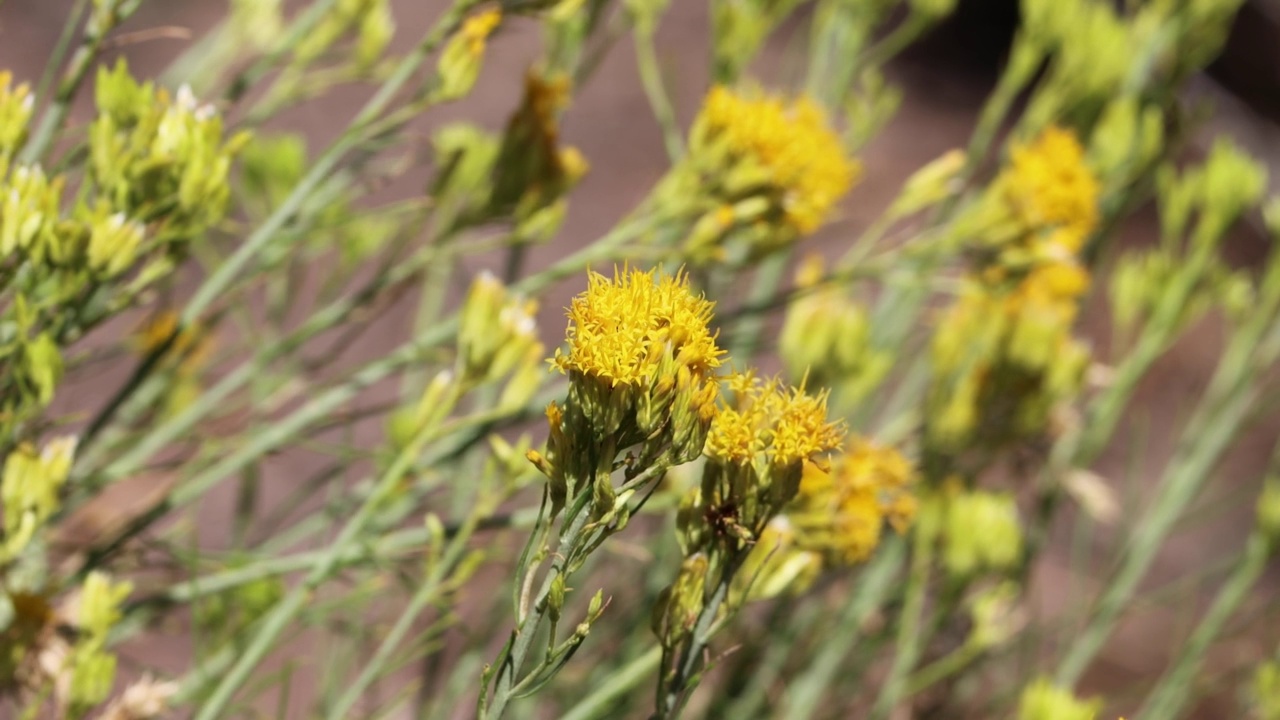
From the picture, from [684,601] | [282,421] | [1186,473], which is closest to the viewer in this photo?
[684,601]

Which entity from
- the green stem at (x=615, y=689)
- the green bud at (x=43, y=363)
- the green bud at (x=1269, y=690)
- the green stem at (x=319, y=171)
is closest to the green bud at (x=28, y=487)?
the green bud at (x=43, y=363)

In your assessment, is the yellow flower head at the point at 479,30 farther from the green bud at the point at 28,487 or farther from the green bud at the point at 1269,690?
the green bud at the point at 1269,690

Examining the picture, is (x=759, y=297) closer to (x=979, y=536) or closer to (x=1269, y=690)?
(x=979, y=536)

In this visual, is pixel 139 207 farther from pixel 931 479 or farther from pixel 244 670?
pixel 931 479

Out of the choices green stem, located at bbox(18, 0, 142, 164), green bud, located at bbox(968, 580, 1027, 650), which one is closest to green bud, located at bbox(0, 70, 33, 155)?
green stem, located at bbox(18, 0, 142, 164)

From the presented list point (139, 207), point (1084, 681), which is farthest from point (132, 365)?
point (1084, 681)

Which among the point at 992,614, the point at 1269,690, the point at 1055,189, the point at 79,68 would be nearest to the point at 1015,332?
the point at 1055,189
